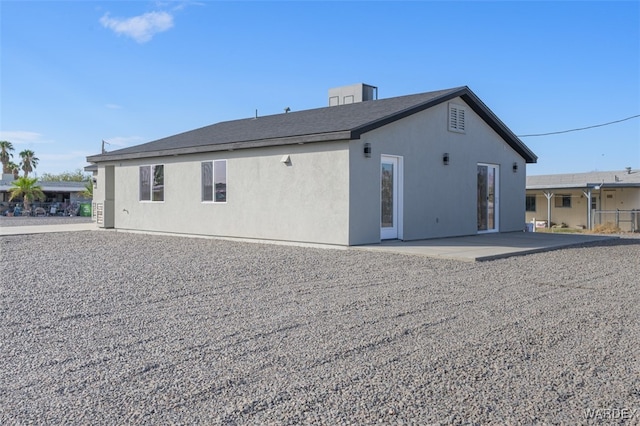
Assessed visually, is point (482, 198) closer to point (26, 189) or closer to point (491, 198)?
point (491, 198)

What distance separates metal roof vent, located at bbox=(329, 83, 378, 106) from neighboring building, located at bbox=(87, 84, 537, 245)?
188 centimetres

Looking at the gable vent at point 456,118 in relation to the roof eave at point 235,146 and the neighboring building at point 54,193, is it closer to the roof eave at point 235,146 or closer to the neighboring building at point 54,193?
the roof eave at point 235,146

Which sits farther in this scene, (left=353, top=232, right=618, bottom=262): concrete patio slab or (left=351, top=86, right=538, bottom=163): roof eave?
(left=351, top=86, right=538, bottom=163): roof eave

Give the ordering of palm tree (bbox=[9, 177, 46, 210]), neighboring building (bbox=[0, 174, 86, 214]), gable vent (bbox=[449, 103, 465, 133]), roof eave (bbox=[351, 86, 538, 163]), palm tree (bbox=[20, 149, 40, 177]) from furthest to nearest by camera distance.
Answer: palm tree (bbox=[20, 149, 40, 177])
neighboring building (bbox=[0, 174, 86, 214])
palm tree (bbox=[9, 177, 46, 210])
gable vent (bbox=[449, 103, 465, 133])
roof eave (bbox=[351, 86, 538, 163])

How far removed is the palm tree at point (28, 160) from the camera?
156 ft

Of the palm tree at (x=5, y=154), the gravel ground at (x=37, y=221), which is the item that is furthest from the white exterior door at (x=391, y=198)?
the palm tree at (x=5, y=154)

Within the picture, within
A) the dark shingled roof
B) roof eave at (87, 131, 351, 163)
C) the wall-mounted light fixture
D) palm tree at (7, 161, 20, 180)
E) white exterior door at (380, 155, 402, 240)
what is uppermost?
palm tree at (7, 161, 20, 180)

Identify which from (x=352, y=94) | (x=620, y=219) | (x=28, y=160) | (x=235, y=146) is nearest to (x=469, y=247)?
(x=235, y=146)

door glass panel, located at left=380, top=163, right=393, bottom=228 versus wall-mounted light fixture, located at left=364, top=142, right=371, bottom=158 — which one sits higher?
wall-mounted light fixture, located at left=364, top=142, right=371, bottom=158

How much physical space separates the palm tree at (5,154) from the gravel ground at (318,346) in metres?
46.3

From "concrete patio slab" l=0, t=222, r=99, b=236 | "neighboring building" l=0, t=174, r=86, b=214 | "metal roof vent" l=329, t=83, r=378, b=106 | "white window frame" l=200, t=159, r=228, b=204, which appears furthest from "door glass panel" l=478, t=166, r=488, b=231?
"neighboring building" l=0, t=174, r=86, b=214

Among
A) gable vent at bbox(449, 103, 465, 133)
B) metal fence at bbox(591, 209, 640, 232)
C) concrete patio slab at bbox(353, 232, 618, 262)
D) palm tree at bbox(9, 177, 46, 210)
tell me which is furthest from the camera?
palm tree at bbox(9, 177, 46, 210)

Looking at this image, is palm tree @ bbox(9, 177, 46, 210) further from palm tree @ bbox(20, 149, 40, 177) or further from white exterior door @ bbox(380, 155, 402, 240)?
white exterior door @ bbox(380, 155, 402, 240)

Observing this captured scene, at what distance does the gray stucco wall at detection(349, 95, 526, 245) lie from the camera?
35.9 ft
